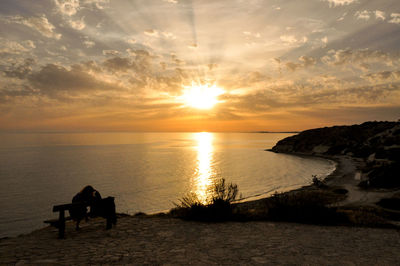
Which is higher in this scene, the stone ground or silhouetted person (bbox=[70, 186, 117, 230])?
silhouetted person (bbox=[70, 186, 117, 230])

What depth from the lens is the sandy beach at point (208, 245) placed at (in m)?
6.29

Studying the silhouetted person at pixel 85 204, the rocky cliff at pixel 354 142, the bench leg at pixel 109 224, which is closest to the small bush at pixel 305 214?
the bench leg at pixel 109 224

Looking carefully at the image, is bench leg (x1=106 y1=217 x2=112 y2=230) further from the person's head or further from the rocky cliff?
the rocky cliff

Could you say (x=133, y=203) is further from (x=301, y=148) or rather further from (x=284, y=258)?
(x=301, y=148)

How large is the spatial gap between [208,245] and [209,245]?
0.10 ft

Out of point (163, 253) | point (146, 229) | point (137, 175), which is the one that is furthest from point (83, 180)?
point (163, 253)

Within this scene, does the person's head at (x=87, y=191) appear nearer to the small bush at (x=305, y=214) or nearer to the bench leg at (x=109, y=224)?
the bench leg at (x=109, y=224)

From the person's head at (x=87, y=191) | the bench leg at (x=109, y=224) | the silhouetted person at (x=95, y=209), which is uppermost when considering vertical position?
the person's head at (x=87, y=191)

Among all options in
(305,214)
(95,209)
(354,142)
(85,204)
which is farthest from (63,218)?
(354,142)

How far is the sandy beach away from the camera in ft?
20.6

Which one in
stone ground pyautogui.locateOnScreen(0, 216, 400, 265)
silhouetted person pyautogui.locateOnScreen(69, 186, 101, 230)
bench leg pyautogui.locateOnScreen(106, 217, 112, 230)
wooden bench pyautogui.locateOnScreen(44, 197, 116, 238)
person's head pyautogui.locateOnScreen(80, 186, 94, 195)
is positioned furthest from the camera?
person's head pyautogui.locateOnScreen(80, 186, 94, 195)

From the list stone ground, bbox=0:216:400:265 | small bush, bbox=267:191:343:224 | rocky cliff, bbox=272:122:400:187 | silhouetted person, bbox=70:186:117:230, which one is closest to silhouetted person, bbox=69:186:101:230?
silhouetted person, bbox=70:186:117:230

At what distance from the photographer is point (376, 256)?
21.4 ft

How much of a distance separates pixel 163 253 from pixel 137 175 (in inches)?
1790
